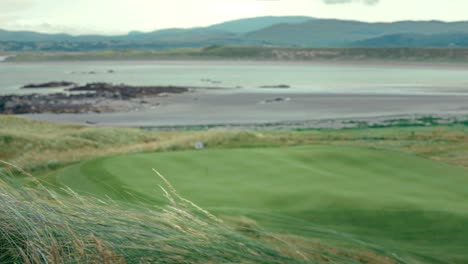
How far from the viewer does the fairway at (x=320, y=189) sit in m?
8.55

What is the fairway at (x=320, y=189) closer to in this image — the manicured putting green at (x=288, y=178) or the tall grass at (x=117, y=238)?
the manicured putting green at (x=288, y=178)

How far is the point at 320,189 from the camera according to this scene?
10.3 m

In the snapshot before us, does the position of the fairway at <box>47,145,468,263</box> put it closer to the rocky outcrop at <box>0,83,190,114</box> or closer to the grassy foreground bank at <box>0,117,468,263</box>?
the grassy foreground bank at <box>0,117,468,263</box>

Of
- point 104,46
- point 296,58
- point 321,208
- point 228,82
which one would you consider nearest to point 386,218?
point 321,208

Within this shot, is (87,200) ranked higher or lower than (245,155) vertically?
higher

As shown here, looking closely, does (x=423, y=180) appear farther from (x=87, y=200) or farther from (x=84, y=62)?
(x=84, y=62)

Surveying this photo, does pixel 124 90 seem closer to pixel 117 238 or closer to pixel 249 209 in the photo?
pixel 249 209

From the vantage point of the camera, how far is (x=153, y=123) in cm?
3734

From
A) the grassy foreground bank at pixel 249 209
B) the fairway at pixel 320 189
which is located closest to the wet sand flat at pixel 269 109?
the grassy foreground bank at pixel 249 209

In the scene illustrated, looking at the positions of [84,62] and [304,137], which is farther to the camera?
[84,62]

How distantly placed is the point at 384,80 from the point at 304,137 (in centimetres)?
4060

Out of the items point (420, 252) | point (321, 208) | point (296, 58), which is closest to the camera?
point (420, 252)

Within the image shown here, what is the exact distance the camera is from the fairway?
8.55 meters

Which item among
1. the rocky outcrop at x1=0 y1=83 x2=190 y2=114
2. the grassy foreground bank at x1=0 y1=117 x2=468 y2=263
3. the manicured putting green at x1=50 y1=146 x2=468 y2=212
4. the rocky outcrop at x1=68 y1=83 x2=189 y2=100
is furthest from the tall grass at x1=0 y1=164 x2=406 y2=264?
the rocky outcrop at x1=68 y1=83 x2=189 y2=100
